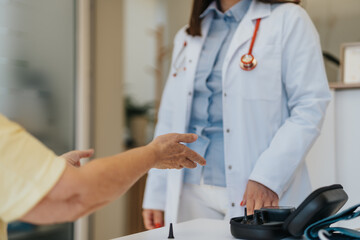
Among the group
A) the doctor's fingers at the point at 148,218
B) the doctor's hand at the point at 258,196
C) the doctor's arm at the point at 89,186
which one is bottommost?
the doctor's fingers at the point at 148,218

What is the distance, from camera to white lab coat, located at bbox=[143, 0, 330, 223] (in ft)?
4.61

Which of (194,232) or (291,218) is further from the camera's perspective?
(194,232)

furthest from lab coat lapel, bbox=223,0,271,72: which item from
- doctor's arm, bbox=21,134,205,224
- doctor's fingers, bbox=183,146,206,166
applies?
doctor's arm, bbox=21,134,205,224

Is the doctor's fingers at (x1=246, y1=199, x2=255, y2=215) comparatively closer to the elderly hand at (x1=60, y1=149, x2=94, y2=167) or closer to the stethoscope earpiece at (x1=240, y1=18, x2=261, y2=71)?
the stethoscope earpiece at (x1=240, y1=18, x2=261, y2=71)

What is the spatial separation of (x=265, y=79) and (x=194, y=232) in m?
0.67

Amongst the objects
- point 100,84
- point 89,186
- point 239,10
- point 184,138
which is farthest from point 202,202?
point 100,84

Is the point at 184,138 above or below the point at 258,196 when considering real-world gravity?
above

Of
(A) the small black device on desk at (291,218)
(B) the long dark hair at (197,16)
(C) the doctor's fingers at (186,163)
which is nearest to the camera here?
(A) the small black device on desk at (291,218)

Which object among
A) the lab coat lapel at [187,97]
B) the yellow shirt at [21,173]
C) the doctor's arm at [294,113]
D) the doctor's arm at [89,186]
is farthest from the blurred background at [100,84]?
the yellow shirt at [21,173]

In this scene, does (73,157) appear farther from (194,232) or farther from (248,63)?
(248,63)

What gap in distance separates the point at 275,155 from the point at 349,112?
51cm

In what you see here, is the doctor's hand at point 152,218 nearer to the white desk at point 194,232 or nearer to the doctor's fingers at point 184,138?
the white desk at point 194,232

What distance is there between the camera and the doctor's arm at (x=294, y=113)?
1392 mm

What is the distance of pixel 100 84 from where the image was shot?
10.2ft
